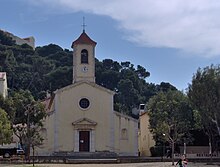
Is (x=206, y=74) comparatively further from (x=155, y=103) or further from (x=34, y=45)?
(x=34, y=45)

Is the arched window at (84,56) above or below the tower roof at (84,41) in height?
below

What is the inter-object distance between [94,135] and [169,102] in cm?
1242

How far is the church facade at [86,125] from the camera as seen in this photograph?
62219 millimetres

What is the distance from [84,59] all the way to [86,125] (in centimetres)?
874

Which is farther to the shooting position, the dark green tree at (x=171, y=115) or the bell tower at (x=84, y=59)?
the bell tower at (x=84, y=59)

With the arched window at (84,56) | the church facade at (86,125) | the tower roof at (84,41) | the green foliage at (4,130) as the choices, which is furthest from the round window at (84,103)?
the green foliage at (4,130)

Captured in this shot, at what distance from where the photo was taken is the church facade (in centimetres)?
6222

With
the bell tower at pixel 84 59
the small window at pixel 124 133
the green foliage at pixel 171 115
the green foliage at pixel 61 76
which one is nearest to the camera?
the small window at pixel 124 133

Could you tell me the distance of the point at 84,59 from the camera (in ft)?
216

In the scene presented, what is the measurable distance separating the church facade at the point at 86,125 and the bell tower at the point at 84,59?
1.22 m

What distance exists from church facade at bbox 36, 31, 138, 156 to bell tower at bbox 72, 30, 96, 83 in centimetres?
122

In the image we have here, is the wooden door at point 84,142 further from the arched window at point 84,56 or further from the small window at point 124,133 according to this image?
the arched window at point 84,56

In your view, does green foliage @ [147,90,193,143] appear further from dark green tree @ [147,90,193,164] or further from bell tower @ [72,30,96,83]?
bell tower @ [72,30,96,83]

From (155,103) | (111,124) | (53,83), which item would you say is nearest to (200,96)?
(111,124)
